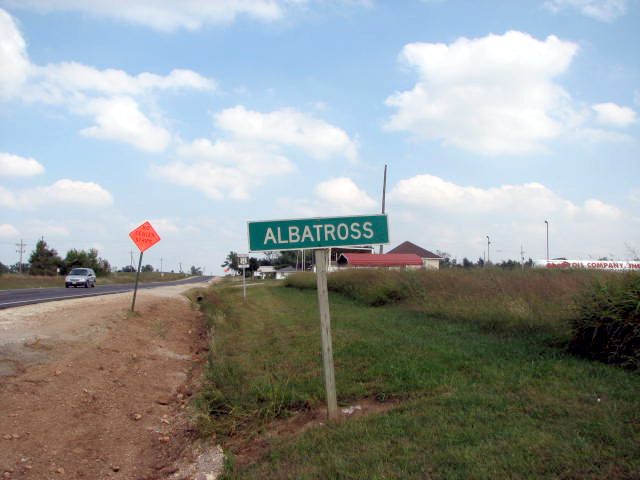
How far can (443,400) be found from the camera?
6246 mm

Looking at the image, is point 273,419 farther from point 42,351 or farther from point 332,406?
point 42,351

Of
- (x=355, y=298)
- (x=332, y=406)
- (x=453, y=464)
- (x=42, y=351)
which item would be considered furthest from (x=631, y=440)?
(x=355, y=298)

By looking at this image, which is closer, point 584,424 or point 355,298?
point 584,424

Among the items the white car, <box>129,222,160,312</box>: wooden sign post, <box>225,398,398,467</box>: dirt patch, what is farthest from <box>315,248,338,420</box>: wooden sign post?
the white car

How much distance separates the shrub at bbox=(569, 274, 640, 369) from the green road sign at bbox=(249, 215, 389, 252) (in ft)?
12.4

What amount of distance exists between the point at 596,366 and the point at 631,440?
326cm

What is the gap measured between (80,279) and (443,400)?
43.7 m

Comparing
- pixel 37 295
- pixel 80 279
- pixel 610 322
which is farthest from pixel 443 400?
pixel 80 279

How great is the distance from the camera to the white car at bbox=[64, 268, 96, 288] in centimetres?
4425

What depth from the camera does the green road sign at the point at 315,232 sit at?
6.50m

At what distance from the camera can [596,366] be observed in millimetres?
7500

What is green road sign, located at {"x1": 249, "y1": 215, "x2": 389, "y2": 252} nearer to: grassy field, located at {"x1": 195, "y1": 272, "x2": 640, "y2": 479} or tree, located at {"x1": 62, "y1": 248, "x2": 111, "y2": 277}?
grassy field, located at {"x1": 195, "y1": 272, "x2": 640, "y2": 479}

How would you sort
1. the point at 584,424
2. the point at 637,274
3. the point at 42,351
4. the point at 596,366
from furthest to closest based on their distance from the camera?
the point at 42,351
the point at 637,274
the point at 596,366
the point at 584,424

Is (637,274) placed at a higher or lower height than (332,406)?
higher
